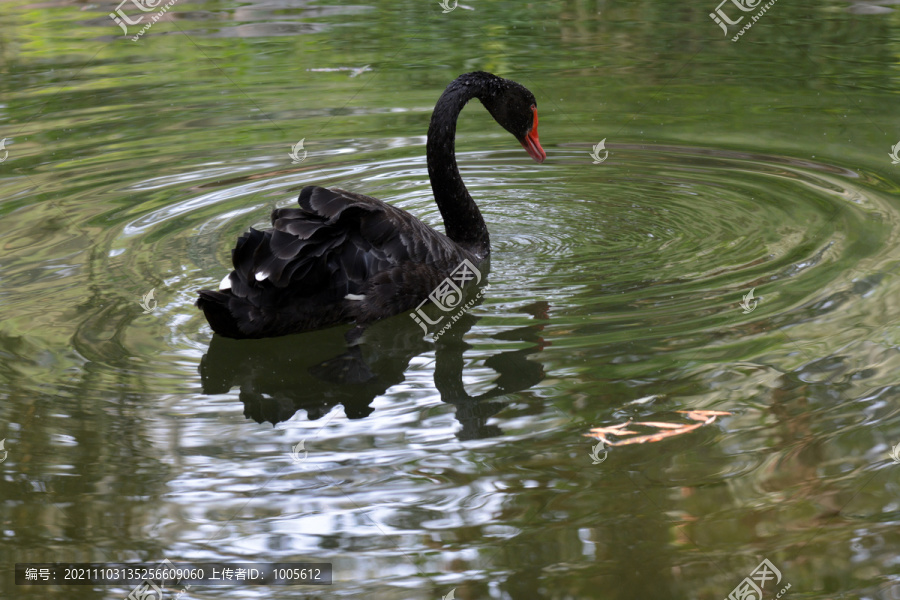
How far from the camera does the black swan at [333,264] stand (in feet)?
13.0

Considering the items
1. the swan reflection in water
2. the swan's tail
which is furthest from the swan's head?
the swan's tail

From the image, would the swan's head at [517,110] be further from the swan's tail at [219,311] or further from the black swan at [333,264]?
the swan's tail at [219,311]

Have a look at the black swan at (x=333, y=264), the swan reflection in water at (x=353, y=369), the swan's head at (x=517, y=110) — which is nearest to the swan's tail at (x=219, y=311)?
the black swan at (x=333, y=264)

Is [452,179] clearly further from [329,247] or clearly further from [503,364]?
[503,364]

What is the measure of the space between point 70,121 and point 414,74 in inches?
129

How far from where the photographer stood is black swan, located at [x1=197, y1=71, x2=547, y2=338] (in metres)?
3.96

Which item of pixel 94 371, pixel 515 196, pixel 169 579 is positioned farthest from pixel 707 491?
pixel 515 196

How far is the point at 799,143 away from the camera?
22.6 ft

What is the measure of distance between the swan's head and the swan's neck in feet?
0.88

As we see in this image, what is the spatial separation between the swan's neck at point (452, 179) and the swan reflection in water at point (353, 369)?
789 millimetres

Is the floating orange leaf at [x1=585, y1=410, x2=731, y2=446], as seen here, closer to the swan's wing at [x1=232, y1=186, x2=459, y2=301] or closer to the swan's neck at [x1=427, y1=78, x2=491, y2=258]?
the swan's wing at [x1=232, y1=186, x2=459, y2=301]

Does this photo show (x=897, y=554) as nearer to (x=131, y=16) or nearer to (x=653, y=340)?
(x=653, y=340)

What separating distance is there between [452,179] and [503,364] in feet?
4.83

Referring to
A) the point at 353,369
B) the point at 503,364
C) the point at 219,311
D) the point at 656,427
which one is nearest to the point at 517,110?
the point at 503,364
